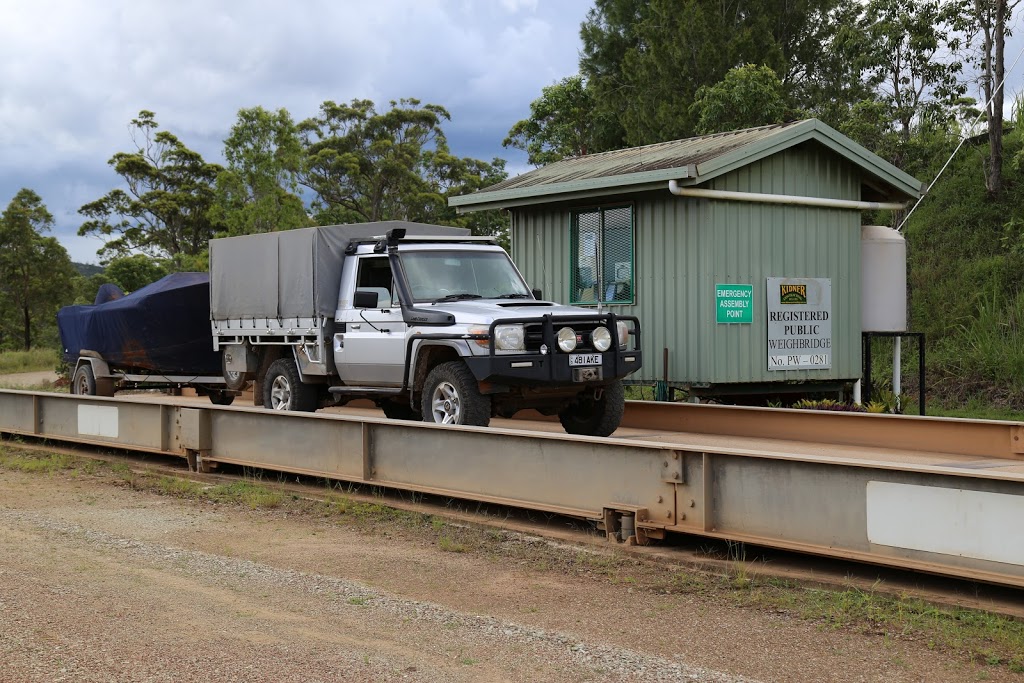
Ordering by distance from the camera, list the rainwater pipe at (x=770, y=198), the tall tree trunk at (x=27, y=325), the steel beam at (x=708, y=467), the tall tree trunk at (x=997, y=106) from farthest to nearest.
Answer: the tall tree trunk at (x=27, y=325)
the tall tree trunk at (x=997, y=106)
the rainwater pipe at (x=770, y=198)
the steel beam at (x=708, y=467)

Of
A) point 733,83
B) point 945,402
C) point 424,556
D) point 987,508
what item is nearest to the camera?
point 987,508

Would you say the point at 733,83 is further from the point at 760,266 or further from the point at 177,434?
the point at 177,434

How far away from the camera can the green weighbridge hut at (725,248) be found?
1495cm

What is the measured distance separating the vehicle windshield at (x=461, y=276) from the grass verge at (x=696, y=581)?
95.3 inches

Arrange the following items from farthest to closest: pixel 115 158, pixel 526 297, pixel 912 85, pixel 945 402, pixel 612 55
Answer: pixel 115 158
pixel 612 55
pixel 912 85
pixel 945 402
pixel 526 297

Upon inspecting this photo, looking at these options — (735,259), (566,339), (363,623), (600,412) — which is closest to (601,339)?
(566,339)

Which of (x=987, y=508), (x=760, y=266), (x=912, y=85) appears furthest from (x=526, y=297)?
(x=912, y=85)

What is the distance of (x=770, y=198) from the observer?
1545cm

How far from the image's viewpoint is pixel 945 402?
18594 mm

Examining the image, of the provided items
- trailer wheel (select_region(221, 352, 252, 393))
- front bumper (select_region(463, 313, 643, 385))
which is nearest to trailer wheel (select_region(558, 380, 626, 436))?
front bumper (select_region(463, 313, 643, 385))

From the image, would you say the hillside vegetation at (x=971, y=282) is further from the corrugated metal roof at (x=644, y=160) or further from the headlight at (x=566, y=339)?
the headlight at (x=566, y=339)

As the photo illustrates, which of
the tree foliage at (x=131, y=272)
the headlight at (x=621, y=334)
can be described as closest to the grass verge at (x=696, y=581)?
the headlight at (x=621, y=334)

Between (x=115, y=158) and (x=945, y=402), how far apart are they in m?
42.4

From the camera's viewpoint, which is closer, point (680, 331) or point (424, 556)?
point (424, 556)
